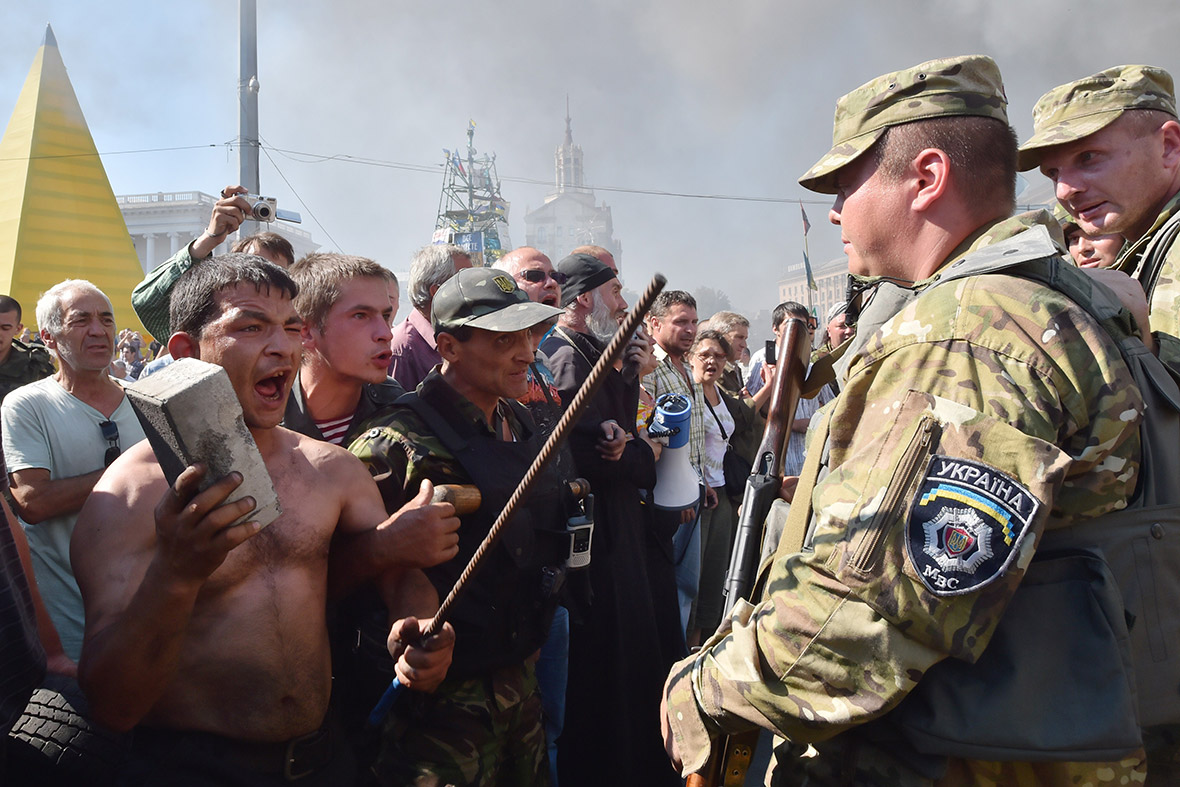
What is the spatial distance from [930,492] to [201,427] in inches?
54.6

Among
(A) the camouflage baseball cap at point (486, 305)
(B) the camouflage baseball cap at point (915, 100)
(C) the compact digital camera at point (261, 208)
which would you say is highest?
(B) the camouflage baseball cap at point (915, 100)

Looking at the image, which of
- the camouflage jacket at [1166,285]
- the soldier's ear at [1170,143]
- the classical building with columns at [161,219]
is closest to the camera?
the camouflage jacket at [1166,285]

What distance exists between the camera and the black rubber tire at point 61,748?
1799 mm

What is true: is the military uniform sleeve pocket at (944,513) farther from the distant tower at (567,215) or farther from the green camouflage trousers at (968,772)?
the distant tower at (567,215)

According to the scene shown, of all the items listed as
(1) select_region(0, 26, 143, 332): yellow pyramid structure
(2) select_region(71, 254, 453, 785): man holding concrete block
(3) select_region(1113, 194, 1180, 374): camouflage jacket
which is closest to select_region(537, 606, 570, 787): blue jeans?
(2) select_region(71, 254, 453, 785): man holding concrete block

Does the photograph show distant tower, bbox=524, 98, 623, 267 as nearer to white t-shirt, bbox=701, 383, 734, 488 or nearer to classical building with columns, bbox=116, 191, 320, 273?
classical building with columns, bbox=116, 191, 320, 273

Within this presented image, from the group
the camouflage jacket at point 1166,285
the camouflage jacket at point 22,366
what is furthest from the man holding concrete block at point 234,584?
the camouflage jacket at point 22,366

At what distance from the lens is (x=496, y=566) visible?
97.1 inches

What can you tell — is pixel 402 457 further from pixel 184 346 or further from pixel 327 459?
pixel 184 346

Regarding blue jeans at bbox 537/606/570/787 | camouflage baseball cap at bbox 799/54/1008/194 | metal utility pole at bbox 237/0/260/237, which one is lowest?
blue jeans at bbox 537/606/570/787

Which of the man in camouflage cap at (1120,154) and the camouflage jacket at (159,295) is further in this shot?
the camouflage jacket at (159,295)

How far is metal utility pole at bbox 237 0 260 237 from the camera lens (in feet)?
26.2

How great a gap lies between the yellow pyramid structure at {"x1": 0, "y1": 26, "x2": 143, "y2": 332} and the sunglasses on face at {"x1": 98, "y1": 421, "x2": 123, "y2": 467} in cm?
1522

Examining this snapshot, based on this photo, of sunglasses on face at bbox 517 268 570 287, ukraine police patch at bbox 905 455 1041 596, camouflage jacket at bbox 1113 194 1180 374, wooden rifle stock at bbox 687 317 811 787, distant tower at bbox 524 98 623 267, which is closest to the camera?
ukraine police patch at bbox 905 455 1041 596
